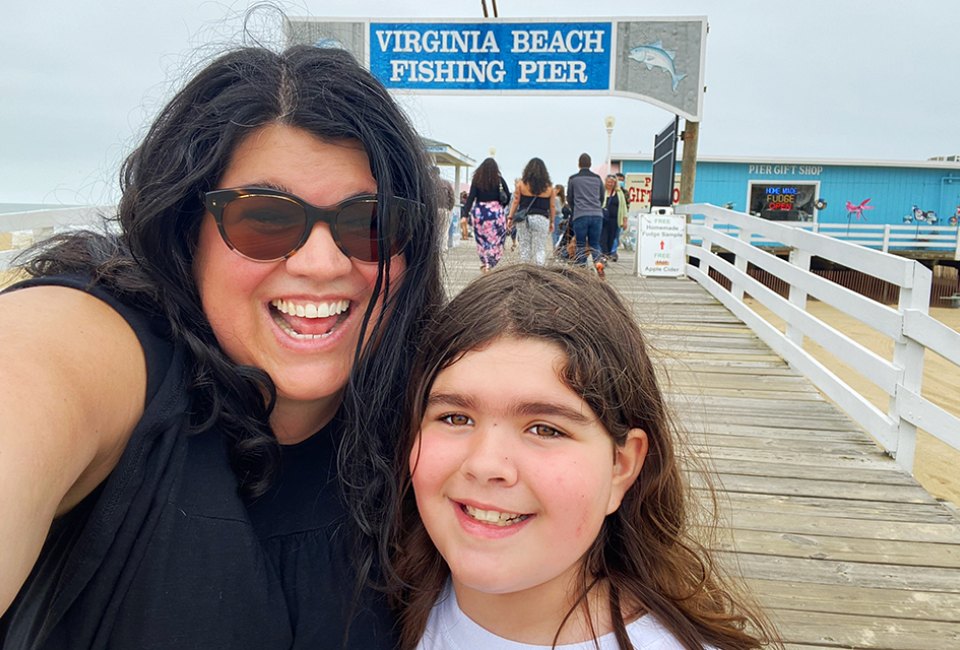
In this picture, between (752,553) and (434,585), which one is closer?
(434,585)

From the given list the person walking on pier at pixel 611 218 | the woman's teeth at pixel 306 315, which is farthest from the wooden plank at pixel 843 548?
the person walking on pier at pixel 611 218

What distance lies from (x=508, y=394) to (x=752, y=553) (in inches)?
82.6

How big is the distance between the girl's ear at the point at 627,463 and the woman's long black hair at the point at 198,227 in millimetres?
499

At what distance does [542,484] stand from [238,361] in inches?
27.1

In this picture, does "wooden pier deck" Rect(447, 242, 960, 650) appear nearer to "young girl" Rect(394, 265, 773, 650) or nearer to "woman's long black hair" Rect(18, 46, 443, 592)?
"young girl" Rect(394, 265, 773, 650)

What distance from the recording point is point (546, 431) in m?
1.36

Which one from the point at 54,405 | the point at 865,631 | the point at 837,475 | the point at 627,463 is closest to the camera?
the point at 54,405

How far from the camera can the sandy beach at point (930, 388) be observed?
19.5 feet

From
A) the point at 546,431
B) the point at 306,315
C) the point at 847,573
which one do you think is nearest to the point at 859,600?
the point at 847,573

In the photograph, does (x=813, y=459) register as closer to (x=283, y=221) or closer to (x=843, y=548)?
(x=843, y=548)

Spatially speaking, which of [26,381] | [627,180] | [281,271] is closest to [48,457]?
[26,381]

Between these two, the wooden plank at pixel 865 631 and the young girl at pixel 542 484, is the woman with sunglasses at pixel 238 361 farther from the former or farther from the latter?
the wooden plank at pixel 865 631

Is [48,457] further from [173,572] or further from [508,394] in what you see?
[508,394]

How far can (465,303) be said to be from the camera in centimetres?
159
